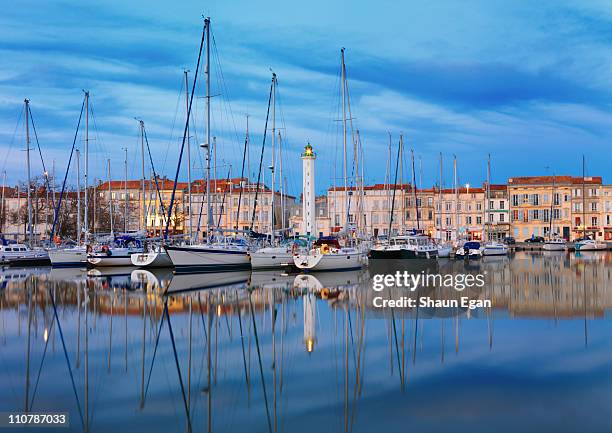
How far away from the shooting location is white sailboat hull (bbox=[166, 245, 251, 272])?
33.5 meters

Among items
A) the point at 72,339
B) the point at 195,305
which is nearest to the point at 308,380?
the point at 72,339

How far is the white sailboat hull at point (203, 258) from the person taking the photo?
3350 centimetres

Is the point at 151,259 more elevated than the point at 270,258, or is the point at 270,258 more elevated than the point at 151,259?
the point at 270,258

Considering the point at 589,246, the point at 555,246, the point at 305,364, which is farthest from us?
the point at 589,246

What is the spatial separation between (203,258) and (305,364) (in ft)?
75.7

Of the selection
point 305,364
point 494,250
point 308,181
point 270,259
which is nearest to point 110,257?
point 270,259

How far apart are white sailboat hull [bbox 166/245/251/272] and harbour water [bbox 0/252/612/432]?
11965 mm

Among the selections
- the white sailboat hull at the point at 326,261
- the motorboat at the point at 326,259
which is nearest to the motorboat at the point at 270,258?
the motorboat at the point at 326,259

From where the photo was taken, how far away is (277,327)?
1555 centimetres

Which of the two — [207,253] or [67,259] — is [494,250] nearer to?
[207,253]

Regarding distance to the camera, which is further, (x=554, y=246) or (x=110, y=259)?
(x=554, y=246)

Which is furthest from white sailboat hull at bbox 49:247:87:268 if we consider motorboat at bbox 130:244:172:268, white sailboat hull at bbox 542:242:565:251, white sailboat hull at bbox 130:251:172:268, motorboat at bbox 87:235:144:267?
white sailboat hull at bbox 542:242:565:251

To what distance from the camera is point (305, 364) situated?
11.6m

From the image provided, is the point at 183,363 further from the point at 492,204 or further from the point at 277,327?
the point at 492,204
